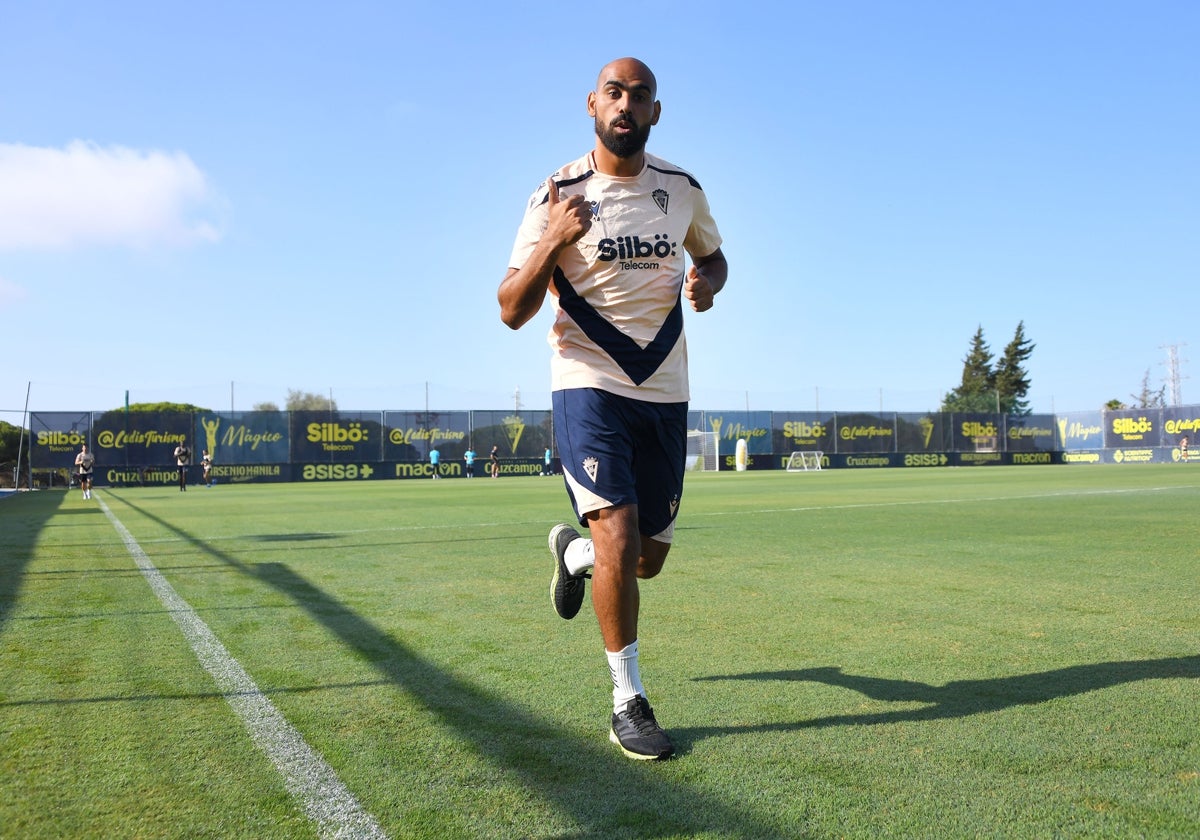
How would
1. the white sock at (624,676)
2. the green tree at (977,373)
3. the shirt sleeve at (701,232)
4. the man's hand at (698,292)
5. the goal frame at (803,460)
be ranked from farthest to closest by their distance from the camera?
the green tree at (977,373), the goal frame at (803,460), the shirt sleeve at (701,232), the man's hand at (698,292), the white sock at (624,676)

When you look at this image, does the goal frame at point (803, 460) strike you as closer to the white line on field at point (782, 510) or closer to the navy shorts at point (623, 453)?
the white line on field at point (782, 510)

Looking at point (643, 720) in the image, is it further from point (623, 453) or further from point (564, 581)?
point (564, 581)

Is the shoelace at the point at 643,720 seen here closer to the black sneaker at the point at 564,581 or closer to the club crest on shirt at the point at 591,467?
the club crest on shirt at the point at 591,467

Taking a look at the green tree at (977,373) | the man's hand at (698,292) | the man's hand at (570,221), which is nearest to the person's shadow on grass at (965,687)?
the man's hand at (698,292)

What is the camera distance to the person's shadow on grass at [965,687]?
10.6 ft

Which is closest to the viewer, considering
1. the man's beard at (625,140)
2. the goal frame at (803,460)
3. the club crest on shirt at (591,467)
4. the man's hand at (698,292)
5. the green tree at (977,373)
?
the club crest on shirt at (591,467)

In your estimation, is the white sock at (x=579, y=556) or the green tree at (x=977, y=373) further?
the green tree at (x=977, y=373)

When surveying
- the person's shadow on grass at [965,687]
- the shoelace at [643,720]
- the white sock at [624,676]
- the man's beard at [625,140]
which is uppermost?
the man's beard at [625,140]

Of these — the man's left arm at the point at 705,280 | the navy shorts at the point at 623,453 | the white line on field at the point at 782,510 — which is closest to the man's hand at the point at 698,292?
the man's left arm at the point at 705,280

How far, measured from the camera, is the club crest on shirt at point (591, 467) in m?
3.31

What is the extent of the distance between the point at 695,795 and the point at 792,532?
830 centimetres

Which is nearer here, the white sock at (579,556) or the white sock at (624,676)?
the white sock at (624,676)

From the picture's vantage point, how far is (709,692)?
3627mm

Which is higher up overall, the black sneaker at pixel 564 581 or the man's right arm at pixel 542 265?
the man's right arm at pixel 542 265
